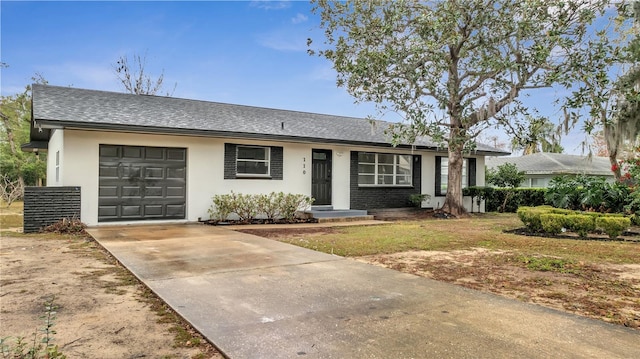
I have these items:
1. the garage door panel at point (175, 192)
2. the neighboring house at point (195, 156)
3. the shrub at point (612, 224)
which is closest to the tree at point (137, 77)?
the neighboring house at point (195, 156)

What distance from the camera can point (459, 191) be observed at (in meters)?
15.9

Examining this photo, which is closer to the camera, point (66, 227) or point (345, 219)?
point (66, 227)

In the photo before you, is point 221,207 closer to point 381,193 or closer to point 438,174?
point 381,193

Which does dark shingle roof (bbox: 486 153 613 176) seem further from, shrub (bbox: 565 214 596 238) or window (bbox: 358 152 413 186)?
shrub (bbox: 565 214 596 238)

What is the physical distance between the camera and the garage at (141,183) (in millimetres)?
11352

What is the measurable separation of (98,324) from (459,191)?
14361mm

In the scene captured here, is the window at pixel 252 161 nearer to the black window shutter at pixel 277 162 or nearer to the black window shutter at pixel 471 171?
the black window shutter at pixel 277 162

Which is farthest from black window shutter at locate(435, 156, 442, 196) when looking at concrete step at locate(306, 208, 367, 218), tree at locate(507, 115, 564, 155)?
concrete step at locate(306, 208, 367, 218)

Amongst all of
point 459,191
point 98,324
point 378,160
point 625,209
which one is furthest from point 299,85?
point 98,324

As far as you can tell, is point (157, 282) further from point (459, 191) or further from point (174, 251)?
point (459, 191)

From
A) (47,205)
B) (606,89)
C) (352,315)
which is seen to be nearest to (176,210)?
(47,205)

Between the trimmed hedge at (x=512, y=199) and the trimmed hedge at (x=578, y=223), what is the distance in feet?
26.1

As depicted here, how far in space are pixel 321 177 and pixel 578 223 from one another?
7.97 metres

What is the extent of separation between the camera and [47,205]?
10250mm
